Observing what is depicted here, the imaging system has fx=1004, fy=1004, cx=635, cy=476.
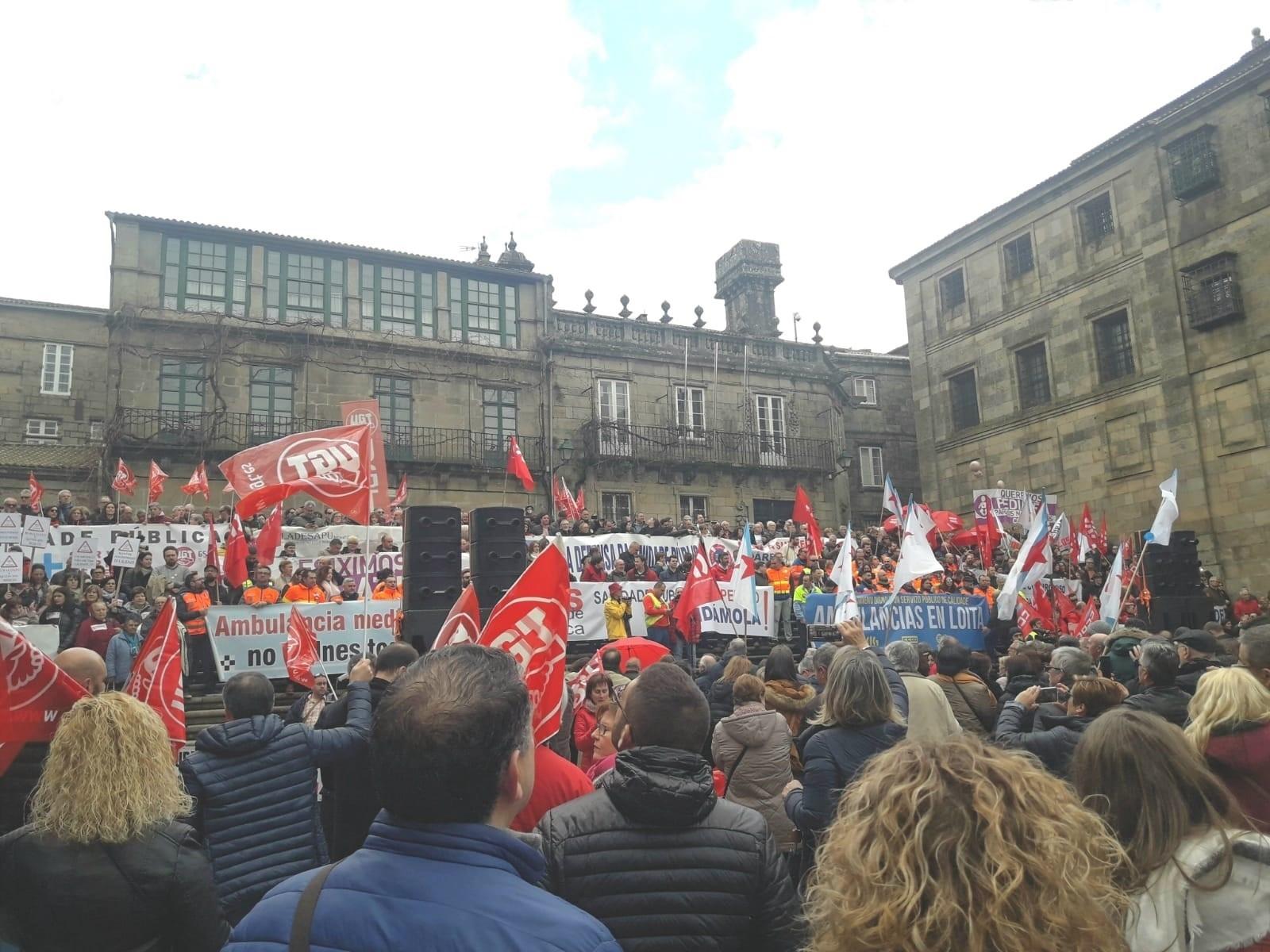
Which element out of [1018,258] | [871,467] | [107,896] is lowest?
[107,896]

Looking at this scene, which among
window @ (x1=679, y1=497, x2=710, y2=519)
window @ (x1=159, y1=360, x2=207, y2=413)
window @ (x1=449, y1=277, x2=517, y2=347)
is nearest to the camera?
window @ (x1=159, y1=360, x2=207, y2=413)

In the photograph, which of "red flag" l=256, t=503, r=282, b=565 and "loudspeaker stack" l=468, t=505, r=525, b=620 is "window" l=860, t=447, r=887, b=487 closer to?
"red flag" l=256, t=503, r=282, b=565

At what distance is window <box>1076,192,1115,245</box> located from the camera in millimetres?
28250

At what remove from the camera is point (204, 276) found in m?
27.4

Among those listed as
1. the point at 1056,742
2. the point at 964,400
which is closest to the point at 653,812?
the point at 1056,742

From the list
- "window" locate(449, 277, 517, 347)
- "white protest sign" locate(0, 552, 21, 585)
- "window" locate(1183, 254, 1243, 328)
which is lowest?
"white protest sign" locate(0, 552, 21, 585)

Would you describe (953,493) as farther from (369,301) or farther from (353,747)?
(353,747)

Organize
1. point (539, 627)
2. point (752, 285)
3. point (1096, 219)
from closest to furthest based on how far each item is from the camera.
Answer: point (539, 627), point (1096, 219), point (752, 285)

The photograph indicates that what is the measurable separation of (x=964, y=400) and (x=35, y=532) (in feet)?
87.0

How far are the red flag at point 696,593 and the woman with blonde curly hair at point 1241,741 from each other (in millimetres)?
11248

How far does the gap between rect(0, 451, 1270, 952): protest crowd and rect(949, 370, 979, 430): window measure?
2679 cm

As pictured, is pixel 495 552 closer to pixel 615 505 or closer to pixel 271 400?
pixel 271 400

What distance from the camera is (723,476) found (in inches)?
1273

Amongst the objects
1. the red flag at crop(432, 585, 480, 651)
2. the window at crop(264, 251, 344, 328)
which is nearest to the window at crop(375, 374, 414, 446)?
the window at crop(264, 251, 344, 328)
